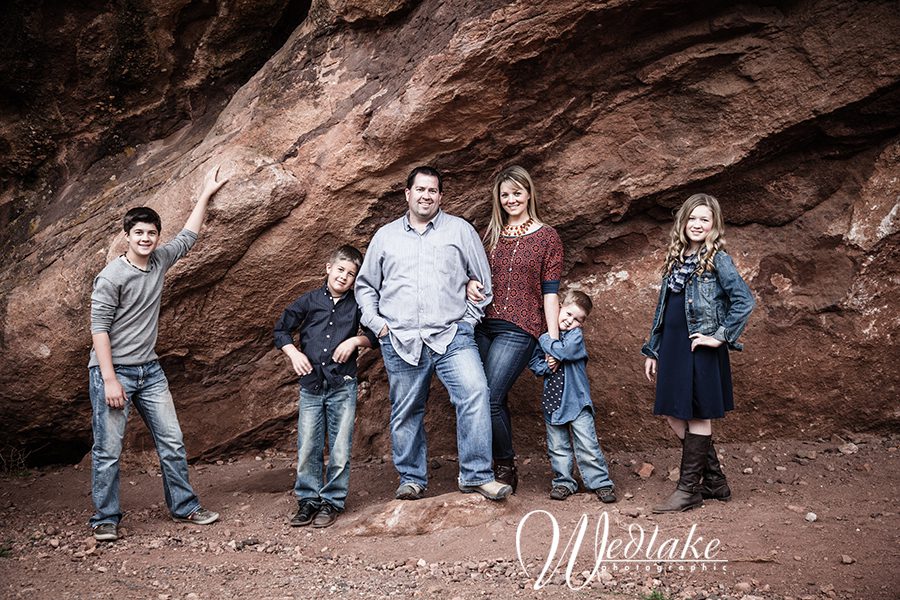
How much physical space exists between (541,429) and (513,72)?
7.75ft

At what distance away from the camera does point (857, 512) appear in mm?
4227

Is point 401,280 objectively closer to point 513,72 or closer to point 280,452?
point 513,72

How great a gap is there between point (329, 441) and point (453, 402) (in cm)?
73

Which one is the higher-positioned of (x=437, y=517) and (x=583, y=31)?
(x=583, y=31)

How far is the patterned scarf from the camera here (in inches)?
172

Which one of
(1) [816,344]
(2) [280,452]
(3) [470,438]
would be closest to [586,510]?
(3) [470,438]

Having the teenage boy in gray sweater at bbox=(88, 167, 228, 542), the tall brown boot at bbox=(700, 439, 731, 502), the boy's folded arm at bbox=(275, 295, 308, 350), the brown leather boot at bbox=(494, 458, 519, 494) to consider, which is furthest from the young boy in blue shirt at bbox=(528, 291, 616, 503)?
the teenage boy in gray sweater at bbox=(88, 167, 228, 542)

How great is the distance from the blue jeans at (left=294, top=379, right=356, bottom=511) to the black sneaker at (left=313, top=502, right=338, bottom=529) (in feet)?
0.09

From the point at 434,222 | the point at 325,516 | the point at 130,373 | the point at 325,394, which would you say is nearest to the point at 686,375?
the point at 434,222

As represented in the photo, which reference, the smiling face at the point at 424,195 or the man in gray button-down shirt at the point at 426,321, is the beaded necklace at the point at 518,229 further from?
the smiling face at the point at 424,195

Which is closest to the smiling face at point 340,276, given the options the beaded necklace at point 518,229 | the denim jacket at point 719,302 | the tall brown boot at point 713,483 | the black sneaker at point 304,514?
the beaded necklace at point 518,229

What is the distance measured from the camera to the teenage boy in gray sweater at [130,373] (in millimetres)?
4395

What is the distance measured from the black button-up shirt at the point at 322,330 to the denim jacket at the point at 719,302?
1756 mm

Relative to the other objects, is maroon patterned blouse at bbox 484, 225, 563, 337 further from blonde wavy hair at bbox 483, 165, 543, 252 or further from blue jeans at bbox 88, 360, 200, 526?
blue jeans at bbox 88, 360, 200, 526
